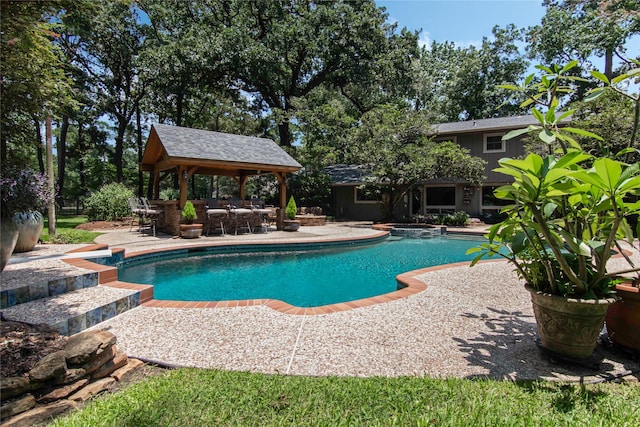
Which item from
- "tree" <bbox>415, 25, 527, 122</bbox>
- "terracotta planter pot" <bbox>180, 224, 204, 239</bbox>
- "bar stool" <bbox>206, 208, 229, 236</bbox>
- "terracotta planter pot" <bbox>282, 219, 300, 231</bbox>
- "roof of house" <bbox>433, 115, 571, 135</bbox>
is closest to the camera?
"terracotta planter pot" <bbox>180, 224, 204, 239</bbox>

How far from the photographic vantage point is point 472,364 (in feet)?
8.78

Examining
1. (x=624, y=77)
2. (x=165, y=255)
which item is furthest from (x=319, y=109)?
(x=624, y=77)

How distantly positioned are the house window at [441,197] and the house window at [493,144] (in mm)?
2827

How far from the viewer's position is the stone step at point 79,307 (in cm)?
332

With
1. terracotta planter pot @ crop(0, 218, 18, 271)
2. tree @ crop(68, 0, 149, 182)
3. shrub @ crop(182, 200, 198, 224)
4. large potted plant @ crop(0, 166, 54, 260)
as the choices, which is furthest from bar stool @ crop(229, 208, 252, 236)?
tree @ crop(68, 0, 149, 182)

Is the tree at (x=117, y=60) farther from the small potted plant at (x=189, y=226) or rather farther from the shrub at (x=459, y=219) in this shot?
the shrub at (x=459, y=219)

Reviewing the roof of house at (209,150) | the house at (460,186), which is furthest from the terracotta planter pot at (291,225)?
the house at (460,186)

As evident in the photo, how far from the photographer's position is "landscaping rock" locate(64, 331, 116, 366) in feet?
7.54

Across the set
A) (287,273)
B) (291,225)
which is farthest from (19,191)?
(291,225)

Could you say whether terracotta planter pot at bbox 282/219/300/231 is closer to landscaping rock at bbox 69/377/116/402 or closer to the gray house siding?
the gray house siding

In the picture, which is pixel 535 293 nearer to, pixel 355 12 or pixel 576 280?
pixel 576 280

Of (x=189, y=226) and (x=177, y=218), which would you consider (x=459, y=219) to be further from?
(x=177, y=218)

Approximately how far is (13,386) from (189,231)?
8860 millimetres

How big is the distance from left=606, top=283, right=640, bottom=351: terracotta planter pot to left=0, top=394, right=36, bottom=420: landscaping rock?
4.47 m
